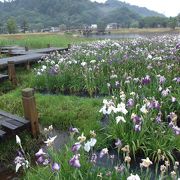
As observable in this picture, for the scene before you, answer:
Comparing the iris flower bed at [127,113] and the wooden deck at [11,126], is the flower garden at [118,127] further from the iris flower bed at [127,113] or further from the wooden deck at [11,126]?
the wooden deck at [11,126]

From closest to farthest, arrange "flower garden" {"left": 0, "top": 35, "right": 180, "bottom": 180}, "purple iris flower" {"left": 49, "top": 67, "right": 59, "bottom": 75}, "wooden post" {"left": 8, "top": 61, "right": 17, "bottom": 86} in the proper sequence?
"flower garden" {"left": 0, "top": 35, "right": 180, "bottom": 180}, "purple iris flower" {"left": 49, "top": 67, "right": 59, "bottom": 75}, "wooden post" {"left": 8, "top": 61, "right": 17, "bottom": 86}

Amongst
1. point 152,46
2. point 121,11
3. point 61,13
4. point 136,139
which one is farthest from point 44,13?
point 136,139

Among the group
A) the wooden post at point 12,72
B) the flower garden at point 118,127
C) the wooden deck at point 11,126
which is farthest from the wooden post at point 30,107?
the wooden post at point 12,72

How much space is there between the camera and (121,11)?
148 m

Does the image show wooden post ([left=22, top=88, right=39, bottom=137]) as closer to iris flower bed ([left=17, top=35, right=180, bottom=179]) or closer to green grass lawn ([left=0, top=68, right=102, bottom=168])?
green grass lawn ([left=0, top=68, right=102, bottom=168])

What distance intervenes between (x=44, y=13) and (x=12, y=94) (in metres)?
125

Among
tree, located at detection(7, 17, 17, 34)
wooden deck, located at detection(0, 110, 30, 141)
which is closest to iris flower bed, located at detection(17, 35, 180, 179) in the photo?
wooden deck, located at detection(0, 110, 30, 141)

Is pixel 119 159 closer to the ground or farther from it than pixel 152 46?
closer to the ground

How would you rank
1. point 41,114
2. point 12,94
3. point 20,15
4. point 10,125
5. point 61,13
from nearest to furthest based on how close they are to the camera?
point 10,125 → point 41,114 → point 12,94 → point 20,15 → point 61,13

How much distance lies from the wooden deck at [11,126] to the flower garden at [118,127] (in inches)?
18.5

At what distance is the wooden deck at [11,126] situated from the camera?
536cm

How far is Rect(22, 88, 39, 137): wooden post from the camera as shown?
5.56 m

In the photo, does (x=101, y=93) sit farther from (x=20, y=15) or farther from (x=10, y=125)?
(x=20, y=15)

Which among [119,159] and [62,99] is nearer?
[119,159]
